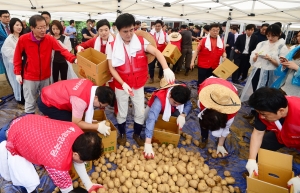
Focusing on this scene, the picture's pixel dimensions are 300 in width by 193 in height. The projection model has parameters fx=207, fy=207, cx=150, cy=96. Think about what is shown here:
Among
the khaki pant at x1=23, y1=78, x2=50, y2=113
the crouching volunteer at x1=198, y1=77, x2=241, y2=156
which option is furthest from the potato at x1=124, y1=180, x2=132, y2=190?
the khaki pant at x1=23, y1=78, x2=50, y2=113

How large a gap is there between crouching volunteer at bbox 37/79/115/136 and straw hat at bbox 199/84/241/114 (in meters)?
1.00

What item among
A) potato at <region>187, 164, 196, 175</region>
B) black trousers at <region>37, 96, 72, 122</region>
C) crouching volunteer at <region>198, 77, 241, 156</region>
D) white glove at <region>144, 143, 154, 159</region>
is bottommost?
potato at <region>187, 164, 196, 175</region>

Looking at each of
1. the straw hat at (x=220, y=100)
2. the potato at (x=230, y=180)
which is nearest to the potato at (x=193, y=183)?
the potato at (x=230, y=180)

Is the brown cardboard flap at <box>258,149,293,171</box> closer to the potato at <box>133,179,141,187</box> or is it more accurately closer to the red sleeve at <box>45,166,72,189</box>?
the potato at <box>133,179,141,187</box>

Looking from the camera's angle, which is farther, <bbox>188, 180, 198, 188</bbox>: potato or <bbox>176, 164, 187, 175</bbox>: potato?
<bbox>176, 164, 187, 175</bbox>: potato

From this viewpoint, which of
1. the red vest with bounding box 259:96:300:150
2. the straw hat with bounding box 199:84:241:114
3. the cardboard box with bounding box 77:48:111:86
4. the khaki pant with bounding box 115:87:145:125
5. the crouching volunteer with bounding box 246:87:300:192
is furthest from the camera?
the khaki pant with bounding box 115:87:145:125

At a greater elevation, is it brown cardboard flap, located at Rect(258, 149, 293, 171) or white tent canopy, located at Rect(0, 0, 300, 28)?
white tent canopy, located at Rect(0, 0, 300, 28)

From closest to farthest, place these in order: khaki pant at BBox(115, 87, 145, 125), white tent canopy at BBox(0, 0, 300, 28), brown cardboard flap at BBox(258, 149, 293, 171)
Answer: brown cardboard flap at BBox(258, 149, 293, 171)
khaki pant at BBox(115, 87, 145, 125)
white tent canopy at BBox(0, 0, 300, 28)

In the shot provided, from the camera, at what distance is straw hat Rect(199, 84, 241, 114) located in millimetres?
2122

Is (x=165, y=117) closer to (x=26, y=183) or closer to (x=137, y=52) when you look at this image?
(x=137, y=52)

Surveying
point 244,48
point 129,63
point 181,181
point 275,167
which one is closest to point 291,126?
point 275,167

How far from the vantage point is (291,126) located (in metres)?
1.86

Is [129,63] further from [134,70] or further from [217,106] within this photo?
[217,106]

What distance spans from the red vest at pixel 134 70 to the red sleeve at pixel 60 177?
122 cm
